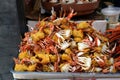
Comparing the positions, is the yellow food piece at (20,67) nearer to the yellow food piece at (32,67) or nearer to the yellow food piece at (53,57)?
the yellow food piece at (32,67)

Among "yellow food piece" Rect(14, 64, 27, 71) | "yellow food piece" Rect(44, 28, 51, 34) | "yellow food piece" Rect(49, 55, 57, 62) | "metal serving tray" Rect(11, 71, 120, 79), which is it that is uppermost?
"yellow food piece" Rect(44, 28, 51, 34)

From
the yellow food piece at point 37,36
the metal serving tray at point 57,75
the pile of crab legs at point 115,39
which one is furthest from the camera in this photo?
the pile of crab legs at point 115,39

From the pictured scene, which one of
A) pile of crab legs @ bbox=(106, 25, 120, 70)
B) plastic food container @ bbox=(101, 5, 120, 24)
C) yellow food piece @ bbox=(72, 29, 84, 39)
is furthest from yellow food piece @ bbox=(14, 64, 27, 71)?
plastic food container @ bbox=(101, 5, 120, 24)

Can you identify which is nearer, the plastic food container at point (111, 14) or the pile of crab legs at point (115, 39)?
the pile of crab legs at point (115, 39)

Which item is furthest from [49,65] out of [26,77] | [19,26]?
[19,26]

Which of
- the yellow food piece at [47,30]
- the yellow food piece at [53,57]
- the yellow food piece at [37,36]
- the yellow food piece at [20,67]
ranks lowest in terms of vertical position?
the yellow food piece at [20,67]

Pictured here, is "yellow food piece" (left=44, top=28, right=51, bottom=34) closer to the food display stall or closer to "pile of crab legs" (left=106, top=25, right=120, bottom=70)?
the food display stall

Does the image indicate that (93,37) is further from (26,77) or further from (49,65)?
(26,77)

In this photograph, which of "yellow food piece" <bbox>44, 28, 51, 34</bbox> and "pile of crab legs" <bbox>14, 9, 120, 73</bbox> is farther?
"yellow food piece" <bbox>44, 28, 51, 34</bbox>

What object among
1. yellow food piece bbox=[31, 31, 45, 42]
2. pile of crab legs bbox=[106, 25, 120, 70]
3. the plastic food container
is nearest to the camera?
yellow food piece bbox=[31, 31, 45, 42]

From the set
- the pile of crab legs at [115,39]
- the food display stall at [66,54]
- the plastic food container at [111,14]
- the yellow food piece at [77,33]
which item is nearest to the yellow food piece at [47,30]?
the food display stall at [66,54]
